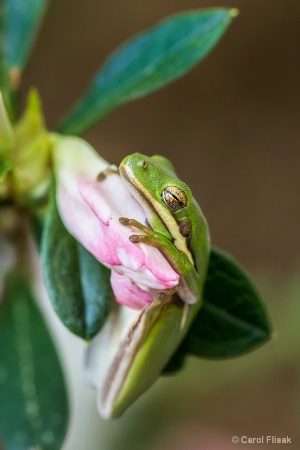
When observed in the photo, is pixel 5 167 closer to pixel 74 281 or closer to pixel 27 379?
pixel 74 281

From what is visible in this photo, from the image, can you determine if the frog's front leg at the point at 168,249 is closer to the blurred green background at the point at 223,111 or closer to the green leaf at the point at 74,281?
the green leaf at the point at 74,281

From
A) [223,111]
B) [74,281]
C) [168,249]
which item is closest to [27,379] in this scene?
[74,281]

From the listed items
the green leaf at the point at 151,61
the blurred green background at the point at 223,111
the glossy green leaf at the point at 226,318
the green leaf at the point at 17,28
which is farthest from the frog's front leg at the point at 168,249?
the blurred green background at the point at 223,111

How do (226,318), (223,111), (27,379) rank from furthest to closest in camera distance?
1. (223,111)
2. (27,379)
3. (226,318)

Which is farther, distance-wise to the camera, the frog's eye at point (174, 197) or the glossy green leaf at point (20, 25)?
the glossy green leaf at point (20, 25)

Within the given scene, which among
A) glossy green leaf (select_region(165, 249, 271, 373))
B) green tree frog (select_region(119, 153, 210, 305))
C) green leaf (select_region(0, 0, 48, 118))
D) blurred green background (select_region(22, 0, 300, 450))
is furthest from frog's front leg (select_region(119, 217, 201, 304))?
blurred green background (select_region(22, 0, 300, 450))

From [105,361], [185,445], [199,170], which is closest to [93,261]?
[105,361]
